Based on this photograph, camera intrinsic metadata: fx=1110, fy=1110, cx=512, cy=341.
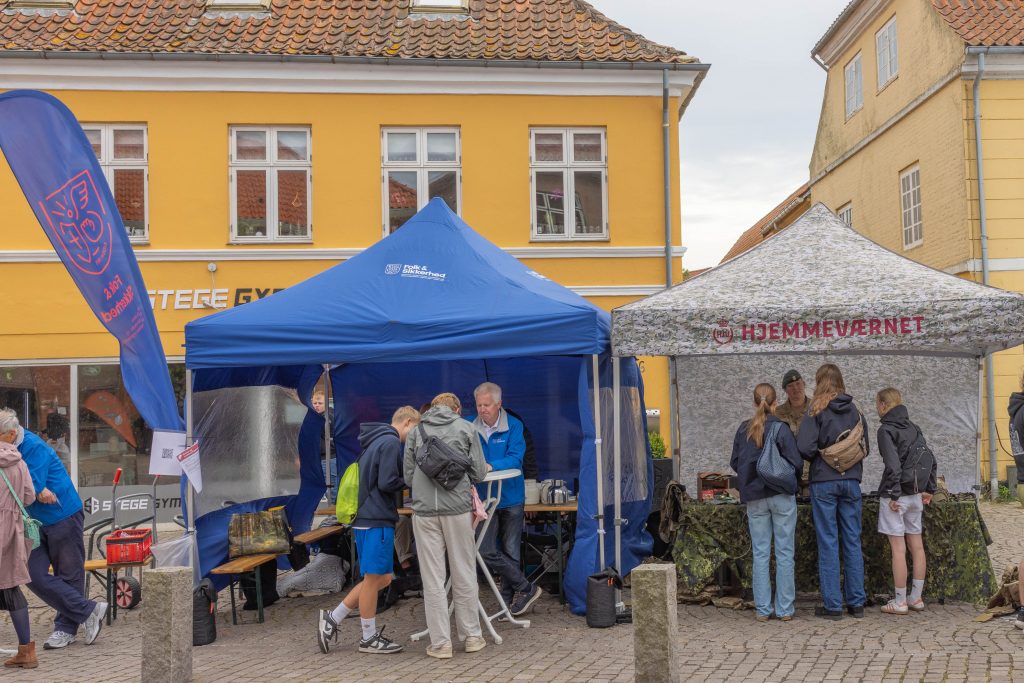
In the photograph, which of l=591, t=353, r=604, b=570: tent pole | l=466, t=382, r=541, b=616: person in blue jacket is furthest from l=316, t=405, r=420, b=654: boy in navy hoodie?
l=591, t=353, r=604, b=570: tent pole

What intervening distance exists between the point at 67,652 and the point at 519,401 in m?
5.02

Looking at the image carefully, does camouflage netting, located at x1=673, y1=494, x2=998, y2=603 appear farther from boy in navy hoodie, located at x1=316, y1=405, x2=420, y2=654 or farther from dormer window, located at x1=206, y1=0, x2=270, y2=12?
dormer window, located at x1=206, y1=0, x2=270, y2=12

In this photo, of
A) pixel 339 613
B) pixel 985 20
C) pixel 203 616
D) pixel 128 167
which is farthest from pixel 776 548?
pixel 985 20

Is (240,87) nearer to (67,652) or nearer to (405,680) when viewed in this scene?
(67,652)

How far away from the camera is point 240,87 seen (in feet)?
49.3

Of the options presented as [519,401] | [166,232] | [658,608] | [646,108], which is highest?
[646,108]

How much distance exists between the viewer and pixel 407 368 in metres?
11.2

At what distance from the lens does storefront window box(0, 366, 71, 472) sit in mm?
14412

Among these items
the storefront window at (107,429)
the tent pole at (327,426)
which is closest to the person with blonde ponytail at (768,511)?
the tent pole at (327,426)

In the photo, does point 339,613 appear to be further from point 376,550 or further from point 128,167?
point 128,167

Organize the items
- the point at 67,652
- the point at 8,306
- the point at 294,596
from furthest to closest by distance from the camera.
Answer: the point at 8,306 < the point at 294,596 < the point at 67,652

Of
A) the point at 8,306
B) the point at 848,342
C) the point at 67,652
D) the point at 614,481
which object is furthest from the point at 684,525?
the point at 8,306

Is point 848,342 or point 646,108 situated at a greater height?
point 646,108

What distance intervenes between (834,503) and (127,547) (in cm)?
532
